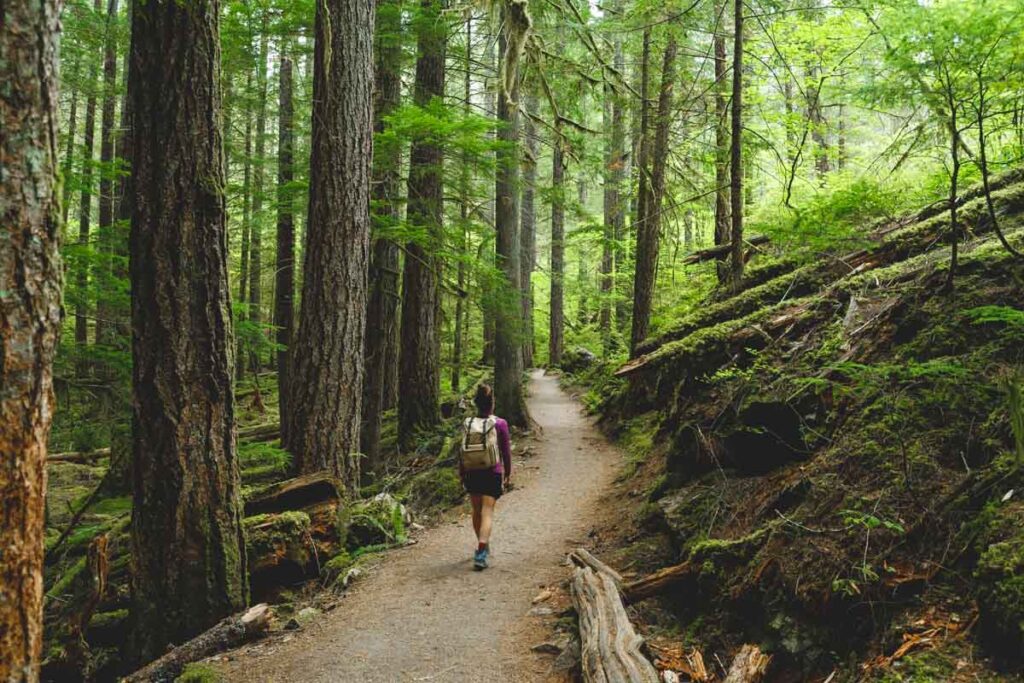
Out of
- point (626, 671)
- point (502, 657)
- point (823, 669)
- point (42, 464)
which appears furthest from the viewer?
point (502, 657)

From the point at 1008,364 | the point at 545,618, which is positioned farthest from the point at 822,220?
the point at 545,618

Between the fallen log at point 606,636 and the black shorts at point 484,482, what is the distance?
1591 mm

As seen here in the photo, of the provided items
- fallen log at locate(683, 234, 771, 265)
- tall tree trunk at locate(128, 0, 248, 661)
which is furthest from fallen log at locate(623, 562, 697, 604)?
fallen log at locate(683, 234, 771, 265)

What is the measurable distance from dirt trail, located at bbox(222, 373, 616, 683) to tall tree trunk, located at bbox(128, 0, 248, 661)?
0.96 metres

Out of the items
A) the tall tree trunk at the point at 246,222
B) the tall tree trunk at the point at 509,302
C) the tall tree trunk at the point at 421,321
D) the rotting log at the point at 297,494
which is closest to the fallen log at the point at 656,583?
the rotting log at the point at 297,494

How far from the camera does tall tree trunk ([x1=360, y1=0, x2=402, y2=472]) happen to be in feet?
33.9

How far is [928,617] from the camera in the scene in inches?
125

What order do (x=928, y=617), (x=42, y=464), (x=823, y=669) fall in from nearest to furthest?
(x=42, y=464)
(x=928, y=617)
(x=823, y=669)

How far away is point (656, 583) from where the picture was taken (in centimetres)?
513

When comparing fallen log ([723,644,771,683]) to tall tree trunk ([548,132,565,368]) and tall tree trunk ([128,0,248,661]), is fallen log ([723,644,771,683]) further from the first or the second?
tall tree trunk ([548,132,565,368])

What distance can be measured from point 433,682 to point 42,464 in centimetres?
318

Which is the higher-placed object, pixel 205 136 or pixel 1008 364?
Answer: pixel 205 136

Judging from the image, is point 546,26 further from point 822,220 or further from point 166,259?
point 166,259

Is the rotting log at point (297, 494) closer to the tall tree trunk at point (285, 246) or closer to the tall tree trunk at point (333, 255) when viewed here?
the tall tree trunk at point (333, 255)
